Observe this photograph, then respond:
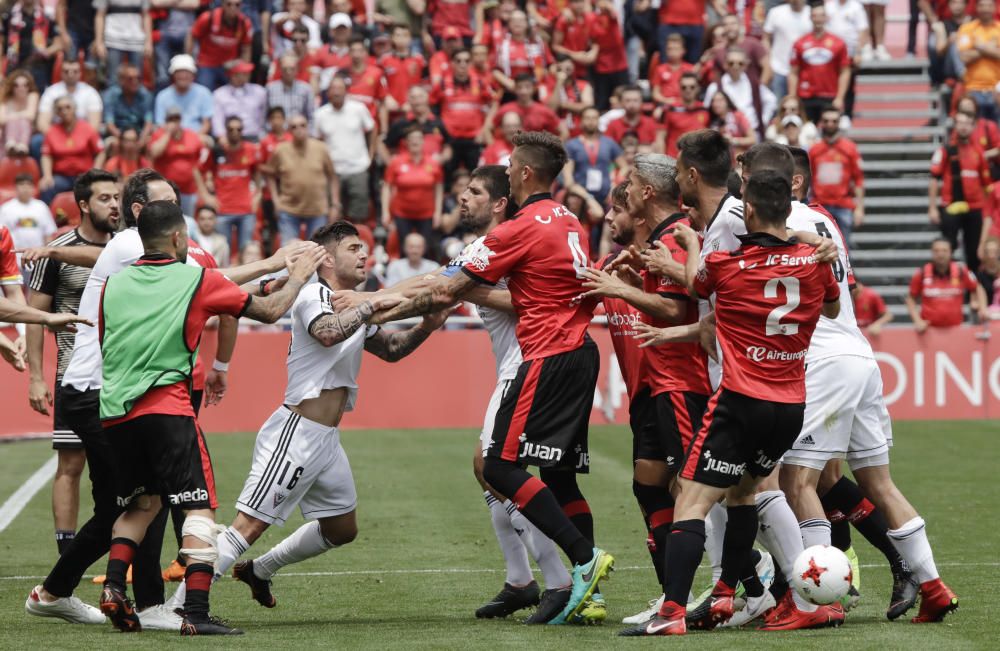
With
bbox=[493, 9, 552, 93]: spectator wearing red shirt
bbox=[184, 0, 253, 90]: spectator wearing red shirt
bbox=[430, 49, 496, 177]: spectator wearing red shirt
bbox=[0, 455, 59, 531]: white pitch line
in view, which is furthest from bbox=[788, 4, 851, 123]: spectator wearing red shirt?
bbox=[0, 455, 59, 531]: white pitch line

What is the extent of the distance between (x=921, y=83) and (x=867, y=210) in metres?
2.97

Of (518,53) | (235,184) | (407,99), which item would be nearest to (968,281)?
(518,53)

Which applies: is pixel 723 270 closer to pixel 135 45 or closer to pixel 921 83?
pixel 135 45

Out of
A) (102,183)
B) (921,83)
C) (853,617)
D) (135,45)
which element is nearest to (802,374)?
(853,617)

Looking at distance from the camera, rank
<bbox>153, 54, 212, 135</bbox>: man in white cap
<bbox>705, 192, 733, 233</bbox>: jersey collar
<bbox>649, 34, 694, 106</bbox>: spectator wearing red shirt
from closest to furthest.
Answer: <bbox>705, 192, 733, 233</bbox>: jersey collar < <bbox>153, 54, 212, 135</bbox>: man in white cap < <bbox>649, 34, 694, 106</bbox>: spectator wearing red shirt

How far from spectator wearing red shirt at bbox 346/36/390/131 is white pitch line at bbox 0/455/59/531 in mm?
7588

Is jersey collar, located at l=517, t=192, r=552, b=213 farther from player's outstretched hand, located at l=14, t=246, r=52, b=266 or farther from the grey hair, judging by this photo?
player's outstretched hand, located at l=14, t=246, r=52, b=266

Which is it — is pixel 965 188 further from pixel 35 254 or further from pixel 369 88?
pixel 35 254

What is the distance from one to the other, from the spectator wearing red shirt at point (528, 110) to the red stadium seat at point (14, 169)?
6.06m

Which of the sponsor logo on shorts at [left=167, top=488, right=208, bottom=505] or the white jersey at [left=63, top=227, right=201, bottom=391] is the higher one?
the white jersey at [left=63, top=227, right=201, bottom=391]

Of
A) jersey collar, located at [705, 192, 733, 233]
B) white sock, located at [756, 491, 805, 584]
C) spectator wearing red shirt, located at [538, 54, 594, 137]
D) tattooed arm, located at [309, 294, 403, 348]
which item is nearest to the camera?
white sock, located at [756, 491, 805, 584]

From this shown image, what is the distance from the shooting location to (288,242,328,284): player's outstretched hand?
303 inches

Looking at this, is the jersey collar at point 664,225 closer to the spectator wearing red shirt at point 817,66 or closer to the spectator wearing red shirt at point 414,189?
the spectator wearing red shirt at point 414,189

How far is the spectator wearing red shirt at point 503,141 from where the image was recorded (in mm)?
20078
